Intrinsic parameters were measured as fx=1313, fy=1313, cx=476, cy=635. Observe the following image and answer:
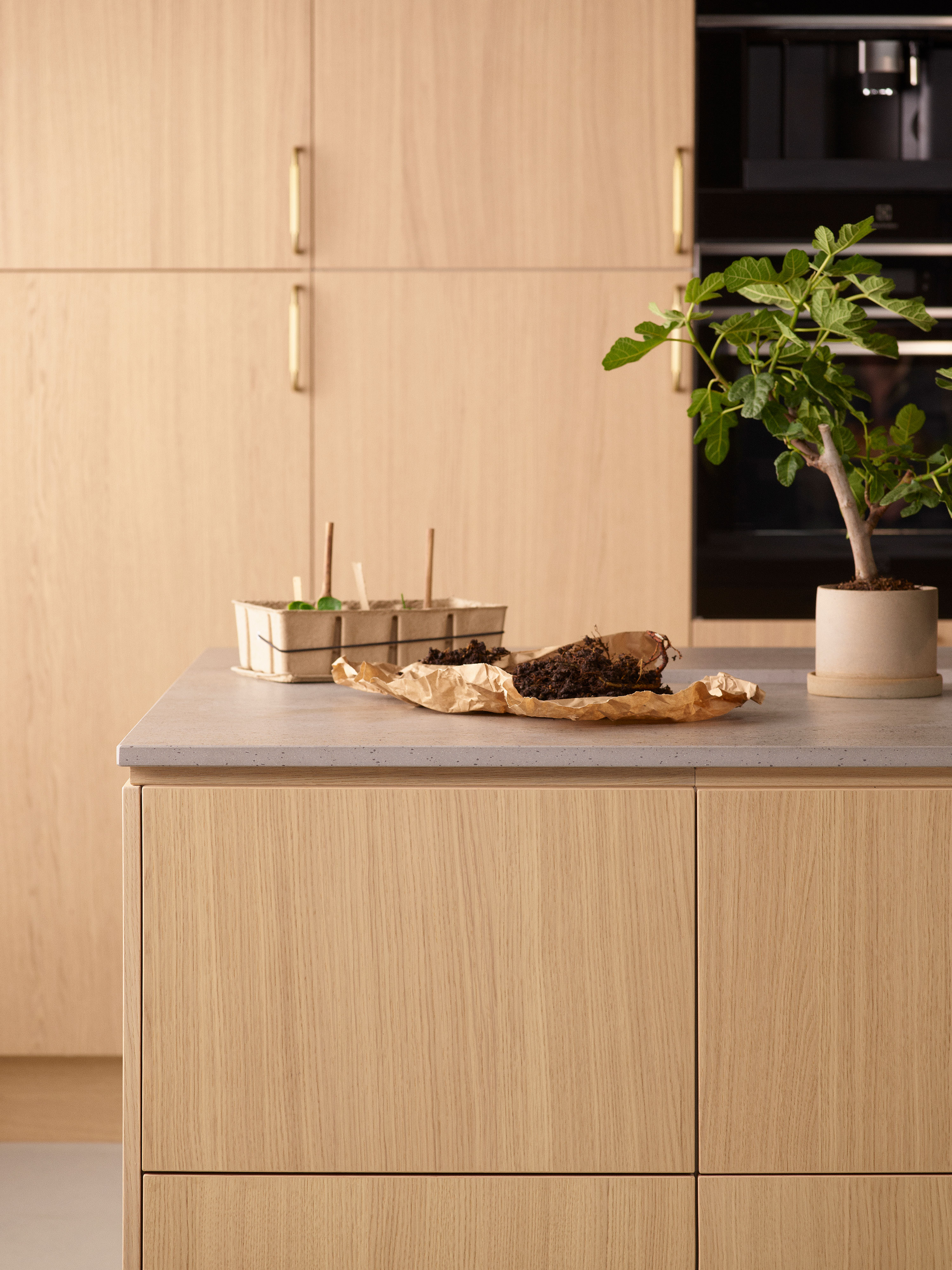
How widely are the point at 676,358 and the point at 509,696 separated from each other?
136 centimetres

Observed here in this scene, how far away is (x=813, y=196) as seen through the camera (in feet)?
8.28

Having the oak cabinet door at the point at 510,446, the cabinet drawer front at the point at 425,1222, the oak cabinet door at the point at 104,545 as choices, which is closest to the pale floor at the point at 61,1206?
the oak cabinet door at the point at 104,545

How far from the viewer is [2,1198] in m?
2.34

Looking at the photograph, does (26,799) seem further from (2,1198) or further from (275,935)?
(275,935)

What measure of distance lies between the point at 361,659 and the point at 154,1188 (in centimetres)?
65

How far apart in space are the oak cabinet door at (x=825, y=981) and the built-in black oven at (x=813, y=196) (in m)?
1.40

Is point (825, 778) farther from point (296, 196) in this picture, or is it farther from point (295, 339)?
point (296, 196)

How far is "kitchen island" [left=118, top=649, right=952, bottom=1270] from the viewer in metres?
Answer: 1.21

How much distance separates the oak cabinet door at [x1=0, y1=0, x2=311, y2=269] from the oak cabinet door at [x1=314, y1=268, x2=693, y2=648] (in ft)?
0.82

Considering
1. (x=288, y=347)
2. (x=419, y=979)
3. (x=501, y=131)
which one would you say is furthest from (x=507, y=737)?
(x=501, y=131)

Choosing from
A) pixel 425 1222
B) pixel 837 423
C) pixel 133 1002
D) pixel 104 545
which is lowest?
pixel 425 1222

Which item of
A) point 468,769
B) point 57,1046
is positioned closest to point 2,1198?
point 57,1046

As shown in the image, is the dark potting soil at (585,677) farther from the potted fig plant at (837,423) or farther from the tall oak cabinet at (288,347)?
the tall oak cabinet at (288,347)

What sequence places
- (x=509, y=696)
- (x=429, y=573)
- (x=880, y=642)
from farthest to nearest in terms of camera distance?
(x=429, y=573) < (x=880, y=642) < (x=509, y=696)
